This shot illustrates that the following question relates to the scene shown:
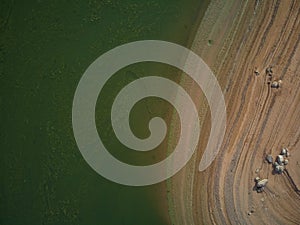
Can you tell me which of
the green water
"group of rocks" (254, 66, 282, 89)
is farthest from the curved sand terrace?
the green water

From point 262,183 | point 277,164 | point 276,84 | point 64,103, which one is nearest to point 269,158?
point 277,164

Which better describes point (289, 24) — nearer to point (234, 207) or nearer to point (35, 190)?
point (234, 207)

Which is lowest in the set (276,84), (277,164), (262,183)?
(262,183)

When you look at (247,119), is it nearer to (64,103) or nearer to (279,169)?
(279,169)

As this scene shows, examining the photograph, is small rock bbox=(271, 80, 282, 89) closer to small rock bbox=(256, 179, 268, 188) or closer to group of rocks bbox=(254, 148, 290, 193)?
group of rocks bbox=(254, 148, 290, 193)

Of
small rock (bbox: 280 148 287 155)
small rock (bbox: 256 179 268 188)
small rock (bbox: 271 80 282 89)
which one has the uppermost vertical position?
small rock (bbox: 271 80 282 89)

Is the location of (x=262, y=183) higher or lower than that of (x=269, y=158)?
lower

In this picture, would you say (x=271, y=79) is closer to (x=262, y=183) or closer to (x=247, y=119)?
(x=247, y=119)

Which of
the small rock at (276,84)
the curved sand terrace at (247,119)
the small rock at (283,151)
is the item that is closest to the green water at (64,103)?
the curved sand terrace at (247,119)
